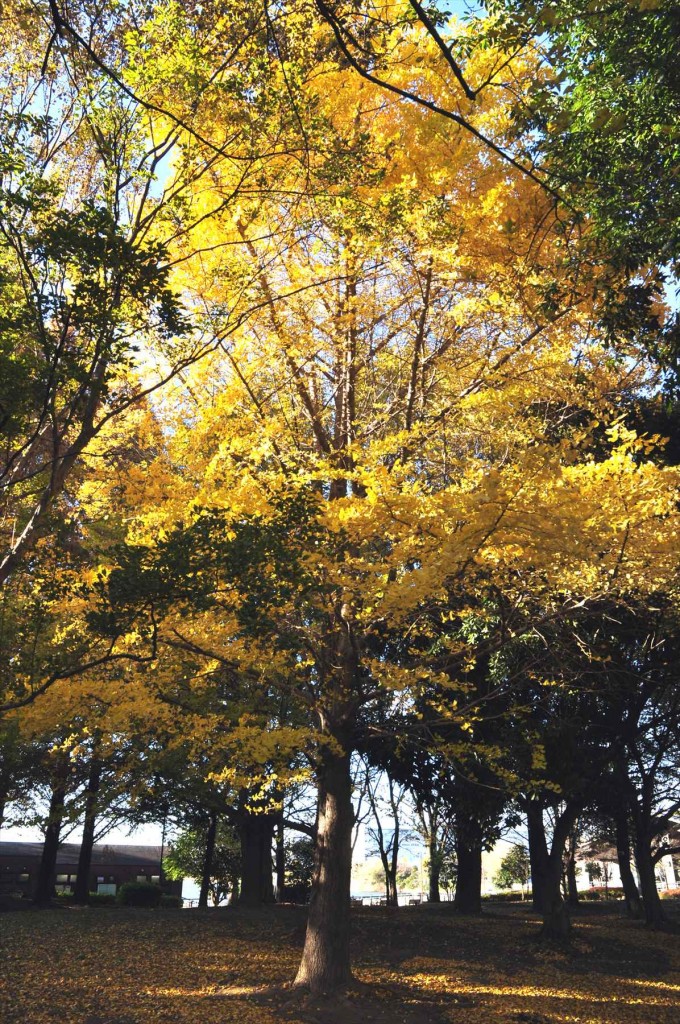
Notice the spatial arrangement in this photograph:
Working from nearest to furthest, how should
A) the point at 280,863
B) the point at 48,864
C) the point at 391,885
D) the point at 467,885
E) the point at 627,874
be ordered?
the point at 48,864, the point at 467,885, the point at 627,874, the point at 280,863, the point at 391,885

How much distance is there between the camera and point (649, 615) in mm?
11156

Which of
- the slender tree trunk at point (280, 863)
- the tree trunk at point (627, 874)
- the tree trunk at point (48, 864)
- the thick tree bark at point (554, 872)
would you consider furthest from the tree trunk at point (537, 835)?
the tree trunk at point (48, 864)

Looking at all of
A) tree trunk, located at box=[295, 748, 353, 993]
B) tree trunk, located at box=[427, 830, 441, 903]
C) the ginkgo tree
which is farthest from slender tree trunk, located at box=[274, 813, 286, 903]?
the ginkgo tree

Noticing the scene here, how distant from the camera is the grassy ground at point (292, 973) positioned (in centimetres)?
887

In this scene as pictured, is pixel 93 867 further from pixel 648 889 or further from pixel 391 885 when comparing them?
pixel 648 889

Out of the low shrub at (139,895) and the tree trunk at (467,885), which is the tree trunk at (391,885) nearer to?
the tree trunk at (467,885)

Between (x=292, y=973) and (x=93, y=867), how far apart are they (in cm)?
2985

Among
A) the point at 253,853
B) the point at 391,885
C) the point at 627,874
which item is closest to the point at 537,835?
the point at 253,853

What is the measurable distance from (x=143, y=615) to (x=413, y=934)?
11.0m

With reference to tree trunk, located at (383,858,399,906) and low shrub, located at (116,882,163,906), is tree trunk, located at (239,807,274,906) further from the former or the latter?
tree trunk, located at (383,858,399,906)

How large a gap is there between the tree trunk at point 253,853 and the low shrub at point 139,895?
733 centimetres

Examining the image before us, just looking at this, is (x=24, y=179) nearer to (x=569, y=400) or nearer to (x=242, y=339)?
(x=242, y=339)

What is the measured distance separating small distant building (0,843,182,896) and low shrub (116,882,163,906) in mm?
8838

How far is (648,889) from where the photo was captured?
18.0 meters
